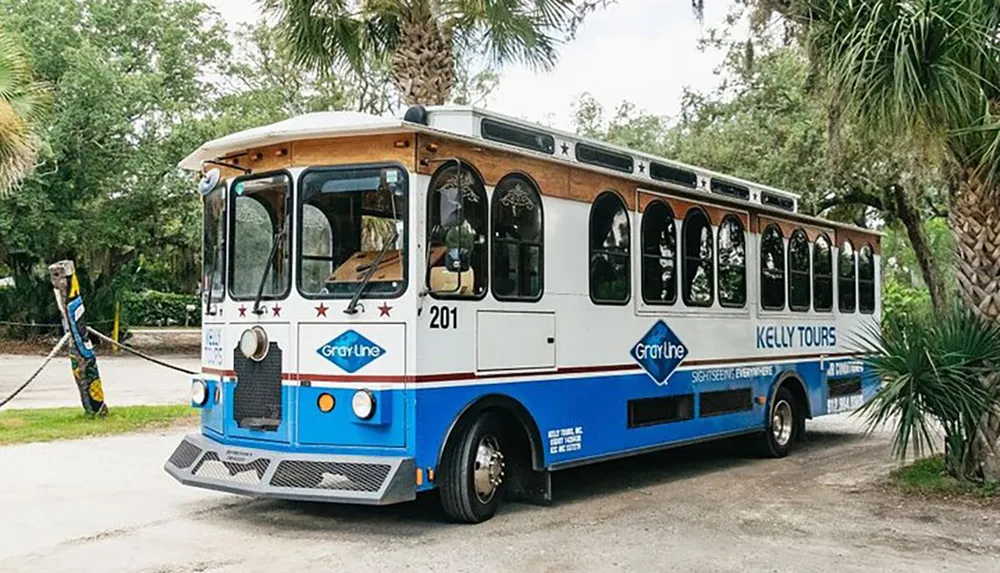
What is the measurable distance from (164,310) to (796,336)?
39.6 m

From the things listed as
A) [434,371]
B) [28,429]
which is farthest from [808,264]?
[28,429]

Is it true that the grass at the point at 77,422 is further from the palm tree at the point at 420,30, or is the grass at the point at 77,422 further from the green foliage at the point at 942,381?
the green foliage at the point at 942,381

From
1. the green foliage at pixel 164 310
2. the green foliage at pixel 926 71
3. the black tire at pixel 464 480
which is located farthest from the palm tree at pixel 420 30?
the green foliage at pixel 164 310

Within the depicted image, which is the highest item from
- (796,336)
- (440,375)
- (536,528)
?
(796,336)

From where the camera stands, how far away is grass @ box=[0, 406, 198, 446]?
12.1m

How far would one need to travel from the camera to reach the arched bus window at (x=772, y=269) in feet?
36.5

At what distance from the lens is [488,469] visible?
24.5ft

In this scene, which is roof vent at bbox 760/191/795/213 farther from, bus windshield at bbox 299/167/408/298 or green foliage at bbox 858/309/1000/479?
bus windshield at bbox 299/167/408/298

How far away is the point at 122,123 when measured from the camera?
Answer: 26156mm

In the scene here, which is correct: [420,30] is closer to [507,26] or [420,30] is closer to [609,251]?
[507,26]

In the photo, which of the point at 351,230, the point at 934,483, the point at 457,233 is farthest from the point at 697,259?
the point at 351,230

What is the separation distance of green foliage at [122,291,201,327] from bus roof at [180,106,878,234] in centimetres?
3773

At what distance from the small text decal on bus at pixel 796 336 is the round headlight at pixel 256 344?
5902 millimetres

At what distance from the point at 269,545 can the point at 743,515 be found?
3.77 meters
